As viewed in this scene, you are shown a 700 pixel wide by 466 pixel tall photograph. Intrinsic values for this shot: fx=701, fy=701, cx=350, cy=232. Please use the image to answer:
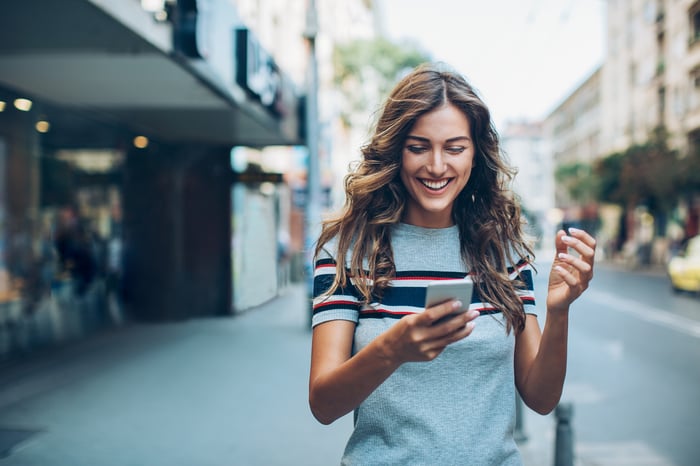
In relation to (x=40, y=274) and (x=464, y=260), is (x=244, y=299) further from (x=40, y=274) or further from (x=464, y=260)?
(x=40, y=274)

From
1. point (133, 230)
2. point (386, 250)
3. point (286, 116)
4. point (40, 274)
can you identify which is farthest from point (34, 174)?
point (386, 250)

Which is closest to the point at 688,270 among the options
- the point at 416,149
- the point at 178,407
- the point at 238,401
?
the point at 238,401

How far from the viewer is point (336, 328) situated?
168 centimetres

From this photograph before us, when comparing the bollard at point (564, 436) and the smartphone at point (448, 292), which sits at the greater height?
the smartphone at point (448, 292)

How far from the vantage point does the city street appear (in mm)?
5156

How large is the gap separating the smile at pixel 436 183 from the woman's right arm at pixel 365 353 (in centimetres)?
41

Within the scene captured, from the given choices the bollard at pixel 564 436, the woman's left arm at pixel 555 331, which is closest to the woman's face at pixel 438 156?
the woman's left arm at pixel 555 331

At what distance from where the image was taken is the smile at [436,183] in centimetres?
180

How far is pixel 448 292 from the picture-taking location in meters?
1.29

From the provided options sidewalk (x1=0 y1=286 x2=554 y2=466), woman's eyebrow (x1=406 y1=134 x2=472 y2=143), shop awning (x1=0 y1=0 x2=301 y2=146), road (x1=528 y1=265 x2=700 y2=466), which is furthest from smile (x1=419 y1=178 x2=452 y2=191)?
shop awning (x1=0 y1=0 x2=301 y2=146)

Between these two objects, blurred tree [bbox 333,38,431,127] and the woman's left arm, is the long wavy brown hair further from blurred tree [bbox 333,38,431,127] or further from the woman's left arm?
blurred tree [bbox 333,38,431,127]

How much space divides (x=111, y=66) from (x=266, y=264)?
4727 millimetres

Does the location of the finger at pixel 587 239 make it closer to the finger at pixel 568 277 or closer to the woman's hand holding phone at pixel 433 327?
the finger at pixel 568 277

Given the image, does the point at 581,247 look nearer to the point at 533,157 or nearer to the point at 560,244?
the point at 560,244
